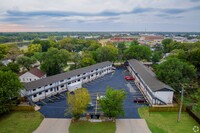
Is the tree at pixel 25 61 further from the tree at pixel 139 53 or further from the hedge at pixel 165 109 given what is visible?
the hedge at pixel 165 109

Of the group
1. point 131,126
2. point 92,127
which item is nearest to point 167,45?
point 131,126

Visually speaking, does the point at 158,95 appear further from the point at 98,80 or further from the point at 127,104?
the point at 98,80

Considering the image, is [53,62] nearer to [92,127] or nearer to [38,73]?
[38,73]

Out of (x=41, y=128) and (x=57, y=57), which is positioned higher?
(x=57, y=57)

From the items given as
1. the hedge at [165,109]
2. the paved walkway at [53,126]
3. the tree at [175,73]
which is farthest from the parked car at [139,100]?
the paved walkway at [53,126]

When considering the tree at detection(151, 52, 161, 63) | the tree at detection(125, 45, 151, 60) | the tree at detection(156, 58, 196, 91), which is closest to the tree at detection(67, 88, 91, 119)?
the tree at detection(156, 58, 196, 91)

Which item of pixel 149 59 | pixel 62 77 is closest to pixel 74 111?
pixel 62 77

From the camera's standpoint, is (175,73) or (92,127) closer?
(92,127)

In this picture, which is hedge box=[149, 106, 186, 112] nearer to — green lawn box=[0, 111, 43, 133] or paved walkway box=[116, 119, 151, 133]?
paved walkway box=[116, 119, 151, 133]
